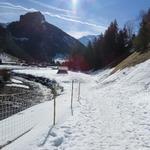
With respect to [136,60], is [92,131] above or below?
below

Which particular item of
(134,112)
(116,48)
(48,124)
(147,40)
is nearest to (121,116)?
(134,112)

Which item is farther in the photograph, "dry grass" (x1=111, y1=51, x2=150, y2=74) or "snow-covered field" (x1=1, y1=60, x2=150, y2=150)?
"dry grass" (x1=111, y1=51, x2=150, y2=74)

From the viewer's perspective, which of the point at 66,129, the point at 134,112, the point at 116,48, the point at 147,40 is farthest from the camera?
the point at 116,48

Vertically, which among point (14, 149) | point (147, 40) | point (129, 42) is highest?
point (129, 42)

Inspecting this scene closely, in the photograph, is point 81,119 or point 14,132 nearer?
point 14,132

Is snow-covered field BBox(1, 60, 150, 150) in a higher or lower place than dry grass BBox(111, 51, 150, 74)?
lower

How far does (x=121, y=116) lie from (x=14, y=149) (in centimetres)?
659

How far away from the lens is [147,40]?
55188mm

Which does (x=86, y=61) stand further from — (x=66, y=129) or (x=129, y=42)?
(x=66, y=129)

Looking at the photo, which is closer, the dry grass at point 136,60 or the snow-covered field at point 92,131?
the snow-covered field at point 92,131

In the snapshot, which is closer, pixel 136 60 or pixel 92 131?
pixel 92 131

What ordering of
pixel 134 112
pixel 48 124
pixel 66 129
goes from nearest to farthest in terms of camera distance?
pixel 66 129, pixel 48 124, pixel 134 112

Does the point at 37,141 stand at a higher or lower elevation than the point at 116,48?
lower

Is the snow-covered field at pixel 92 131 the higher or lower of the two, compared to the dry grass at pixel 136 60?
lower
